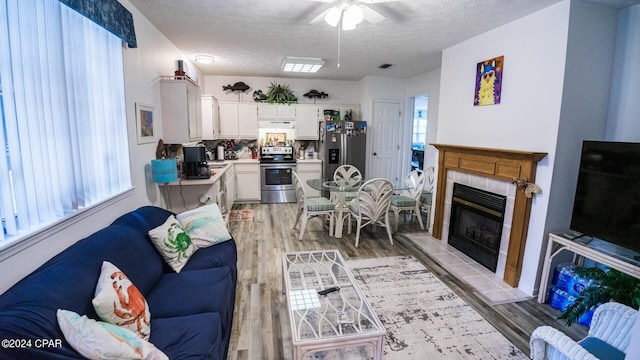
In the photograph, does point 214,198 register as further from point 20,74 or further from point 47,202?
point 20,74

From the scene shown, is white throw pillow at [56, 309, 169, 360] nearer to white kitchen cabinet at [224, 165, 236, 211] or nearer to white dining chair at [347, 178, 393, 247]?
white dining chair at [347, 178, 393, 247]

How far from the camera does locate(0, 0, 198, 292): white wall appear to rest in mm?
1484

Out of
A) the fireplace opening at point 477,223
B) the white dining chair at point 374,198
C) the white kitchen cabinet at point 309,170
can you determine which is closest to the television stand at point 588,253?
the fireplace opening at point 477,223

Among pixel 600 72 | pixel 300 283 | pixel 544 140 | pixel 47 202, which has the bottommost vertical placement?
pixel 300 283

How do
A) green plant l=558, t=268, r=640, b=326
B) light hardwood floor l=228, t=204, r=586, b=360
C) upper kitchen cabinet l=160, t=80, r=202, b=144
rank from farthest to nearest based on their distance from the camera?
upper kitchen cabinet l=160, t=80, r=202, b=144
light hardwood floor l=228, t=204, r=586, b=360
green plant l=558, t=268, r=640, b=326

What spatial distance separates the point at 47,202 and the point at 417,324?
2.56 meters

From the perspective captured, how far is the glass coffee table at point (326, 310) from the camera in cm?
159

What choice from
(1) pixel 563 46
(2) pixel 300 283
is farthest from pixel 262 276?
(1) pixel 563 46

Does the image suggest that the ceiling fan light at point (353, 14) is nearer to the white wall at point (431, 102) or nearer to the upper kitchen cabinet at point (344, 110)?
the white wall at point (431, 102)

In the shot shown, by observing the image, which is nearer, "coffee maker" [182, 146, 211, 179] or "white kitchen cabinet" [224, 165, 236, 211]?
"coffee maker" [182, 146, 211, 179]

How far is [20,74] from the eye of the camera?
4.77 ft

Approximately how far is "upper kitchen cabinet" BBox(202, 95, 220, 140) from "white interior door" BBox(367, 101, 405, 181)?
3.08 m

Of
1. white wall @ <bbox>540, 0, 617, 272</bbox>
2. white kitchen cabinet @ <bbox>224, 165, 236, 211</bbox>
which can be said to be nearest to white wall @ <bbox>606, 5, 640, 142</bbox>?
white wall @ <bbox>540, 0, 617, 272</bbox>

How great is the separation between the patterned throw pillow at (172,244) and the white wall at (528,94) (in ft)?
9.96
